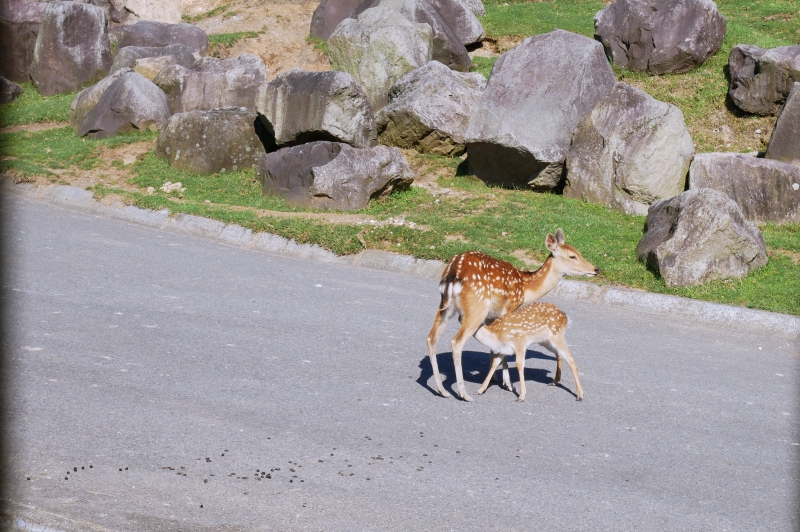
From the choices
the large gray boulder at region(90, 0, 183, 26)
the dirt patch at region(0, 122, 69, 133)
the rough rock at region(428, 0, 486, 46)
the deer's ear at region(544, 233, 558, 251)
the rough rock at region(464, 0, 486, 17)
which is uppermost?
the rough rock at region(464, 0, 486, 17)

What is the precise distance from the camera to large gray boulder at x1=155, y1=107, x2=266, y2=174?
55.2 ft

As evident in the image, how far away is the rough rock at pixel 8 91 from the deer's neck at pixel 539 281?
63.0ft

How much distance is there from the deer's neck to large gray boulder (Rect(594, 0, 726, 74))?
41.3 feet

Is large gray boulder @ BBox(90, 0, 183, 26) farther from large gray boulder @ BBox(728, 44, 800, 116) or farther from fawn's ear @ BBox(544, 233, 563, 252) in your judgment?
fawn's ear @ BBox(544, 233, 563, 252)

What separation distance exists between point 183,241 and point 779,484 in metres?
9.41

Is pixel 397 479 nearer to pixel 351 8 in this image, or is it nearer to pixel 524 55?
pixel 524 55

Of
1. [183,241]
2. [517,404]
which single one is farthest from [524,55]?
[517,404]

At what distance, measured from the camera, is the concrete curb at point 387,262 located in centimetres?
1034

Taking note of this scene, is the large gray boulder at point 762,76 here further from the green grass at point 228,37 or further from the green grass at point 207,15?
the green grass at point 207,15

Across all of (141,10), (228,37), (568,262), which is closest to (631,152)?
(568,262)

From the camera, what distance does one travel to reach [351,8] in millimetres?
25844

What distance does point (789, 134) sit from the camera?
48.2ft

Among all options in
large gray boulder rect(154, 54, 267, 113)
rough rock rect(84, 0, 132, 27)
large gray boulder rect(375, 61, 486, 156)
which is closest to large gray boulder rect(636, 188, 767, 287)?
large gray boulder rect(375, 61, 486, 156)

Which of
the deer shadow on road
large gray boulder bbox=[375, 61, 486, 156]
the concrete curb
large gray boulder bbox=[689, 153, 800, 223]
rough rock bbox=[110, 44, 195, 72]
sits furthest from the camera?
rough rock bbox=[110, 44, 195, 72]
